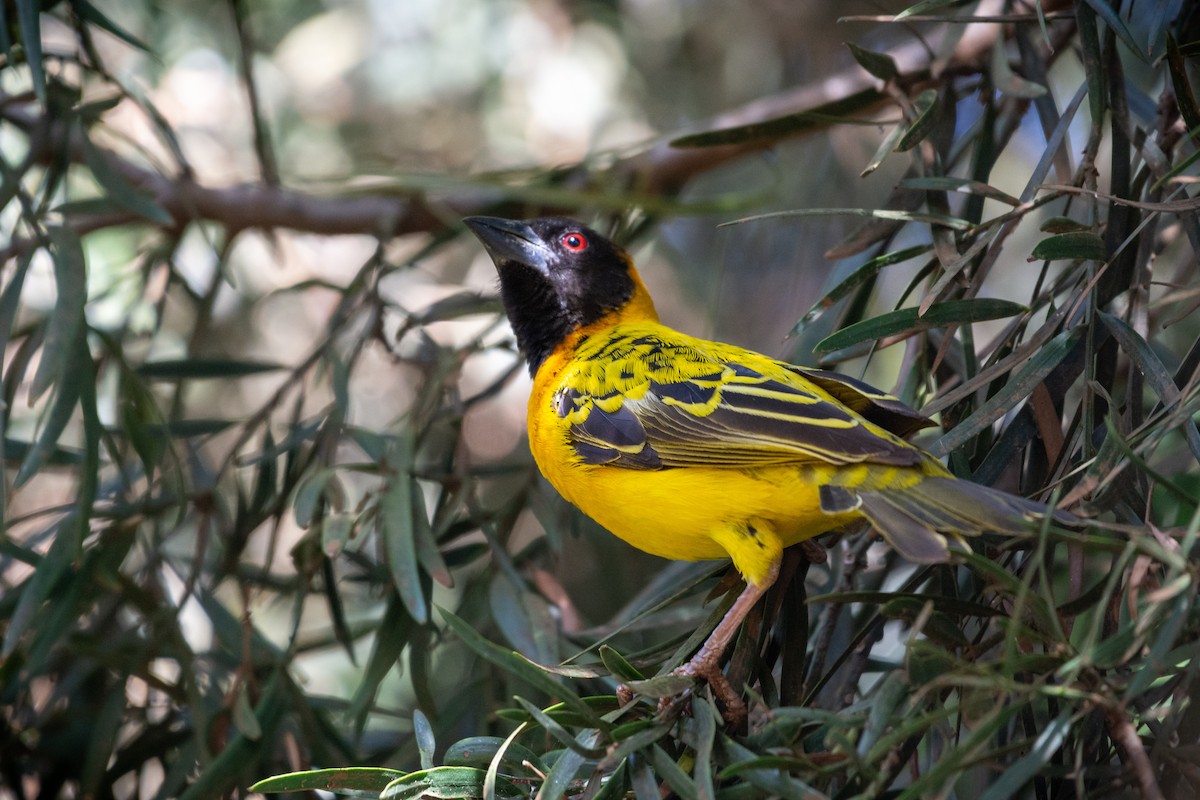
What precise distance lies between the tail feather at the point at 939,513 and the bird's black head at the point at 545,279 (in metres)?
1.51

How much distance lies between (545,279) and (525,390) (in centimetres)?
224

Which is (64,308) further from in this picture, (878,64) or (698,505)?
(878,64)

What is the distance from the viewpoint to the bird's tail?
1.81m

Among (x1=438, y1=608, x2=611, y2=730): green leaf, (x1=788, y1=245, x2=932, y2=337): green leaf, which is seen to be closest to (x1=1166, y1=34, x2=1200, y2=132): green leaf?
(x1=788, y1=245, x2=932, y2=337): green leaf

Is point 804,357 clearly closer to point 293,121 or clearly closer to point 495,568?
point 495,568

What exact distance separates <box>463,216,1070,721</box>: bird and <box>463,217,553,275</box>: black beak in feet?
0.33

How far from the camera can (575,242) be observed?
11.4ft

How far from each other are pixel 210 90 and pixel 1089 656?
5.73m

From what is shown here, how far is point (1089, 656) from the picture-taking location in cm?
141

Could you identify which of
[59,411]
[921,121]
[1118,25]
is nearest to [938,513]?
[921,121]

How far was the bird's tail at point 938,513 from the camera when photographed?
71.2 inches

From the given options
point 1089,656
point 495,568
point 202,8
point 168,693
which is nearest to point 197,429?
point 168,693

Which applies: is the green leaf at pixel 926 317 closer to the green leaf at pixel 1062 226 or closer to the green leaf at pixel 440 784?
the green leaf at pixel 1062 226

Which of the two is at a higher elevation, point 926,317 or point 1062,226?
point 1062,226
